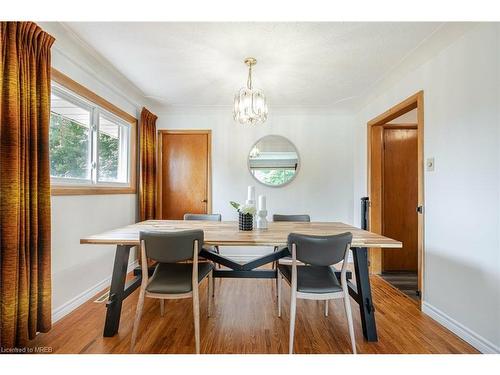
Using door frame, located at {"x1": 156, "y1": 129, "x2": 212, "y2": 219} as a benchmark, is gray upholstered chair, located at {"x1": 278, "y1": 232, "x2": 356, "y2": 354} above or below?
below

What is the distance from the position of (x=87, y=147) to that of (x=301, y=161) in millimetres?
2798

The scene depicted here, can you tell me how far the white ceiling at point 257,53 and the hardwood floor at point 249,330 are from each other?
232 cm

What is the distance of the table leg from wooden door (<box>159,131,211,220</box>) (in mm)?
2521

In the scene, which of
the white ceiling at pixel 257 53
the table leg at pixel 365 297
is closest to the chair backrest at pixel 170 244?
the table leg at pixel 365 297

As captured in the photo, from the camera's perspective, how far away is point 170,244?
1.60 metres

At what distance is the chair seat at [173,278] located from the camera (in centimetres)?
170

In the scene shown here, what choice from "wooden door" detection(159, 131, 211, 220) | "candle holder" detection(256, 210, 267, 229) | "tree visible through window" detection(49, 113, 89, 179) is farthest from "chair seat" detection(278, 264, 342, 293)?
"wooden door" detection(159, 131, 211, 220)

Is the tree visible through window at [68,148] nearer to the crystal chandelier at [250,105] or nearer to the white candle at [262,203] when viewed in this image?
the crystal chandelier at [250,105]

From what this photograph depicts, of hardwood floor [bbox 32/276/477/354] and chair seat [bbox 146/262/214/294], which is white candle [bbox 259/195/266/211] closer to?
chair seat [bbox 146/262/214/294]

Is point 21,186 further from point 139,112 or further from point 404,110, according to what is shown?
point 404,110

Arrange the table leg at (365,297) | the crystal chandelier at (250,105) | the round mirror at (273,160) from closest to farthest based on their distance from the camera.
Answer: the table leg at (365,297), the crystal chandelier at (250,105), the round mirror at (273,160)

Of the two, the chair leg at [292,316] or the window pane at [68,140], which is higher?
the window pane at [68,140]

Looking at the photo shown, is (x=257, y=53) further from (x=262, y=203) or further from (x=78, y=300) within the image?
(x=78, y=300)

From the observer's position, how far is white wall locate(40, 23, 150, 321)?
2094 mm
